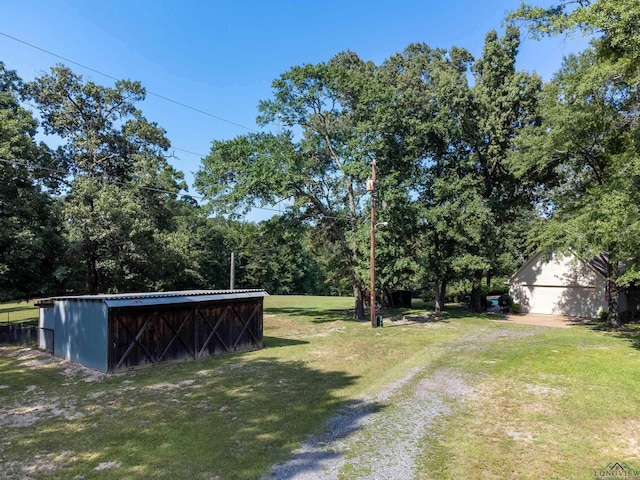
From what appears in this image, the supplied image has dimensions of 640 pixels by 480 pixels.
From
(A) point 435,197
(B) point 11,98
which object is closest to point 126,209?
(B) point 11,98

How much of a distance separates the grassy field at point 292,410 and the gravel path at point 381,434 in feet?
0.74

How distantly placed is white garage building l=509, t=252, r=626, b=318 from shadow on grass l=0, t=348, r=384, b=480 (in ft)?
69.2

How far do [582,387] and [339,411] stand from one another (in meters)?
6.06

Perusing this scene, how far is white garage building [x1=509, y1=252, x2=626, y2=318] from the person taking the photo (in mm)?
25306

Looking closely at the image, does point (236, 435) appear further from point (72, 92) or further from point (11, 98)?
point (72, 92)

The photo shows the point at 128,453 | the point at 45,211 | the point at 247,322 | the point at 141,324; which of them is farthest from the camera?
the point at 45,211

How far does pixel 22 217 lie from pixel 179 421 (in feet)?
58.7

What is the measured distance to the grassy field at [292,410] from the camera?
19.0ft

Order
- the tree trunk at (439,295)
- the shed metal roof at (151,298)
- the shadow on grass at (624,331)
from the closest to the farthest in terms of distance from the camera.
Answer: the shed metal roof at (151,298), the shadow on grass at (624,331), the tree trunk at (439,295)

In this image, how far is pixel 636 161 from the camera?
13.0 meters

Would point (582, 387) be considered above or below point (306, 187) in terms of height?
below

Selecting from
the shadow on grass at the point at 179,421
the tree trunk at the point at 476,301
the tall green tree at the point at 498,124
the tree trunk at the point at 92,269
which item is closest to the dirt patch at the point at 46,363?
the shadow on grass at the point at 179,421

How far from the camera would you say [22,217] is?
19812 mm

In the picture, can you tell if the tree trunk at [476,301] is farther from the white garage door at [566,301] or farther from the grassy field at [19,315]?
the grassy field at [19,315]
